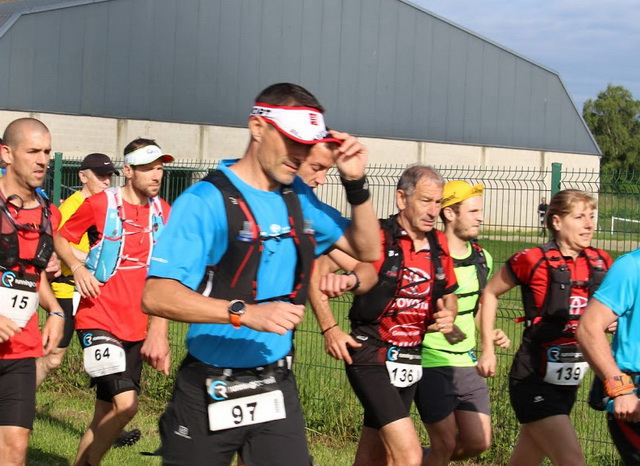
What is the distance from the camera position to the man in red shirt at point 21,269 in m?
5.68

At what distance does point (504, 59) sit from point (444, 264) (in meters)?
39.0

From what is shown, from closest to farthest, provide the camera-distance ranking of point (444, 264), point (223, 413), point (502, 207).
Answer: point (223, 413) → point (444, 264) → point (502, 207)

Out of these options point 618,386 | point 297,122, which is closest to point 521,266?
point 618,386

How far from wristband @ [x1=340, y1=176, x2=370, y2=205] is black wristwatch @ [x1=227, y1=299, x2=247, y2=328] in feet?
2.91

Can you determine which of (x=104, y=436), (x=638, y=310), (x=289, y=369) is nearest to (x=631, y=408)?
(x=638, y=310)

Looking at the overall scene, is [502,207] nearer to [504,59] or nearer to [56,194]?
[56,194]

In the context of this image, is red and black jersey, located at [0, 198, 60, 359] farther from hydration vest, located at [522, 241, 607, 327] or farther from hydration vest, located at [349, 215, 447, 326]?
hydration vest, located at [522, 241, 607, 327]

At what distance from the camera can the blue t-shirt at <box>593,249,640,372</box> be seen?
4734 millimetres

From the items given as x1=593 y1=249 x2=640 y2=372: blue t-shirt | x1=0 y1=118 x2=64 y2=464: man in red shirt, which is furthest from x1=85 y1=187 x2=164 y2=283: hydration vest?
x1=593 y1=249 x2=640 y2=372: blue t-shirt

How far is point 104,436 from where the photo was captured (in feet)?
22.9

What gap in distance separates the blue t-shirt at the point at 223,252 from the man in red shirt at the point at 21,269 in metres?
1.89

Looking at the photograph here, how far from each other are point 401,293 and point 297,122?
233 cm

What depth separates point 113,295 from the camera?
23.1 feet

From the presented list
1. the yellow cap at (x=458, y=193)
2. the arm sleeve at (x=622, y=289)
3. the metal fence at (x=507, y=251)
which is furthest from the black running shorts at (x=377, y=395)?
the arm sleeve at (x=622, y=289)
